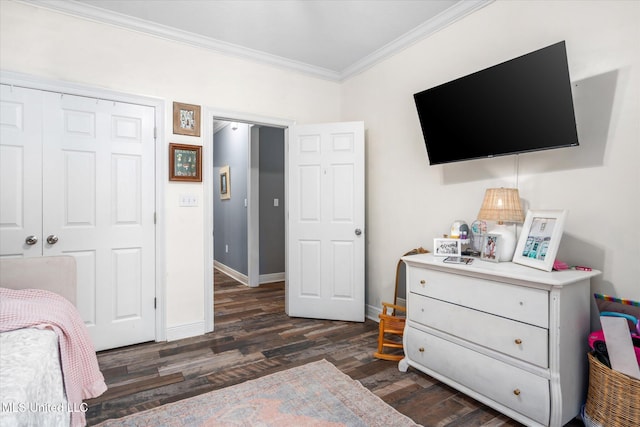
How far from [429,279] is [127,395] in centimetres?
199

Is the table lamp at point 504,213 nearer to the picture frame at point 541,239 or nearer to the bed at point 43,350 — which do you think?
the picture frame at point 541,239

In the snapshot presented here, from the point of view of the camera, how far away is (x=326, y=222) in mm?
3369

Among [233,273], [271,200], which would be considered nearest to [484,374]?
[271,200]

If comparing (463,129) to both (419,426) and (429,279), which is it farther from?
(419,426)

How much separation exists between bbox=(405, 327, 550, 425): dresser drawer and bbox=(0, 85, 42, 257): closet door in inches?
110

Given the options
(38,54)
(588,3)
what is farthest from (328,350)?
(38,54)

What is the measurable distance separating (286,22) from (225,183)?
352cm

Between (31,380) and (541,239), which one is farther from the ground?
(541,239)

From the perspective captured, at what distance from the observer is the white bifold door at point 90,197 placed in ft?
7.63

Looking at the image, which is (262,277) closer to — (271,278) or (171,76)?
(271,278)

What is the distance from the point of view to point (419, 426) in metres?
1.67

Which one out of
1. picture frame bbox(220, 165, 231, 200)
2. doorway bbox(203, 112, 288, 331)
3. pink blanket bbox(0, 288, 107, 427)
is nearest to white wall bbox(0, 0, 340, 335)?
doorway bbox(203, 112, 288, 331)

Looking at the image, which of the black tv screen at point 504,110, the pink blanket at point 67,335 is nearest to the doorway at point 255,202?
the black tv screen at point 504,110

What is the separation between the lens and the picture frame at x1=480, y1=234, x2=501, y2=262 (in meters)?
1.96
